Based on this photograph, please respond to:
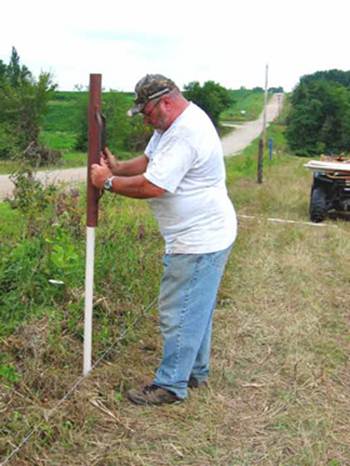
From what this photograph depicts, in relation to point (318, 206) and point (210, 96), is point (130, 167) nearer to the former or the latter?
point (318, 206)

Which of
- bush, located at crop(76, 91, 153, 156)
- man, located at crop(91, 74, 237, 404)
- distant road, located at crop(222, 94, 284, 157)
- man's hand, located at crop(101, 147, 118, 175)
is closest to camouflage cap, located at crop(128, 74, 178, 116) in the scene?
man, located at crop(91, 74, 237, 404)

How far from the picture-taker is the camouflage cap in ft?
10.2

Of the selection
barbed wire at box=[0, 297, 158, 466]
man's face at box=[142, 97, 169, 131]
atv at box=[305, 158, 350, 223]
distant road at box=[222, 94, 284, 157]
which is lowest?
distant road at box=[222, 94, 284, 157]

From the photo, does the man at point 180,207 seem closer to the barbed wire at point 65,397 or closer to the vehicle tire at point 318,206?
the barbed wire at point 65,397

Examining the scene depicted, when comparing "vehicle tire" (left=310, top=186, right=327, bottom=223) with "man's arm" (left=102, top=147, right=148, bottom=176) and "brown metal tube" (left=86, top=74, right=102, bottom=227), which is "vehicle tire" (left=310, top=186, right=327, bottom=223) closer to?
"man's arm" (left=102, top=147, right=148, bottom=176)

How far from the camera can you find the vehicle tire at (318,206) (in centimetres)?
1000

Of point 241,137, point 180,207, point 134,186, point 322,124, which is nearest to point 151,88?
point 134,186

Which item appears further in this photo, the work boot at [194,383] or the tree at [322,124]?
the tree at [322,124]

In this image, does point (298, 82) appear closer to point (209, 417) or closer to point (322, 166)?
point (322, 166)

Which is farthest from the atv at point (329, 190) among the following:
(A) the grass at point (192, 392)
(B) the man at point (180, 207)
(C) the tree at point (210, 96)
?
(C) the tree at point (210, 96)

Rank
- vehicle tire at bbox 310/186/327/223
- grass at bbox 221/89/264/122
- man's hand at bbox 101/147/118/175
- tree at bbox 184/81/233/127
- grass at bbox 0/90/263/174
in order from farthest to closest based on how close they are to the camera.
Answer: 1. grass at bbox 221/89/264/122
2. tree at bbox 184/81/233/127
3. grass at bbox 0/90/263/174
4. vehicle tire at bbox 310/186/327/223
5. man's hand at bbox 101/147/118/175

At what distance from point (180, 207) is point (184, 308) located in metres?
0.55

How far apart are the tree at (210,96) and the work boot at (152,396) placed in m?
35.6

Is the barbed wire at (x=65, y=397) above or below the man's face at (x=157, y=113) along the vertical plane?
below
